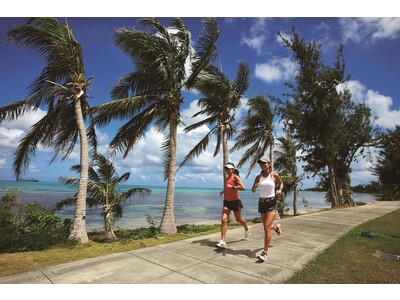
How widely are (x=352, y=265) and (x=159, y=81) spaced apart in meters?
8.14

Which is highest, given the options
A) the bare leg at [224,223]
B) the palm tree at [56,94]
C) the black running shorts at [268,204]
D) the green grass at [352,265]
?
the palm tree at [56,94]

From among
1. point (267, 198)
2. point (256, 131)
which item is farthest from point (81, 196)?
point (256, 131)

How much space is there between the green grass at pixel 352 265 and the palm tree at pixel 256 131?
8.42 m

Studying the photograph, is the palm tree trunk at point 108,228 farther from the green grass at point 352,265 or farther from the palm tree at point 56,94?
the green grass at point 352,265

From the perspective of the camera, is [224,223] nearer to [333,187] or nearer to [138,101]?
[138,101]

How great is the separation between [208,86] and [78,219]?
7.27 m

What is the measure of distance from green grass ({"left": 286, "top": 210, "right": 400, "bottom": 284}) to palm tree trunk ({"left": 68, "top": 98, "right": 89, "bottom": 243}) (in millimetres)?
5996

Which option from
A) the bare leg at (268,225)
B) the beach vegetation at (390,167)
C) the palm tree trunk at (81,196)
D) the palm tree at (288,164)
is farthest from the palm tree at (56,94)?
the beach vegetation at (390,167)

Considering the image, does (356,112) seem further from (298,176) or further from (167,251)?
(167,251)

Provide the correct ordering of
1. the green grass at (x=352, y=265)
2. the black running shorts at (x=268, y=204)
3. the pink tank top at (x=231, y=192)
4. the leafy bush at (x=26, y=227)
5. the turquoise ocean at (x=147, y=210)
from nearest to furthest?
1. the green grass at (x=352, y=265)
2. the black running shorts at (x=268, y=204)
3. the pink tank top at (x=231, y=192)
4. the leafy bush at (x=26, y=227)
5. the turquoise ocean at (x=147, y=210)

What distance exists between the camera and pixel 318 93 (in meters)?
19.3

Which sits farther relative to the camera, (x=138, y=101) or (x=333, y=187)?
(x=333, y=187)

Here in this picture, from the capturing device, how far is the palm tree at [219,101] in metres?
10.7

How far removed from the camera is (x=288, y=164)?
21609 mm
